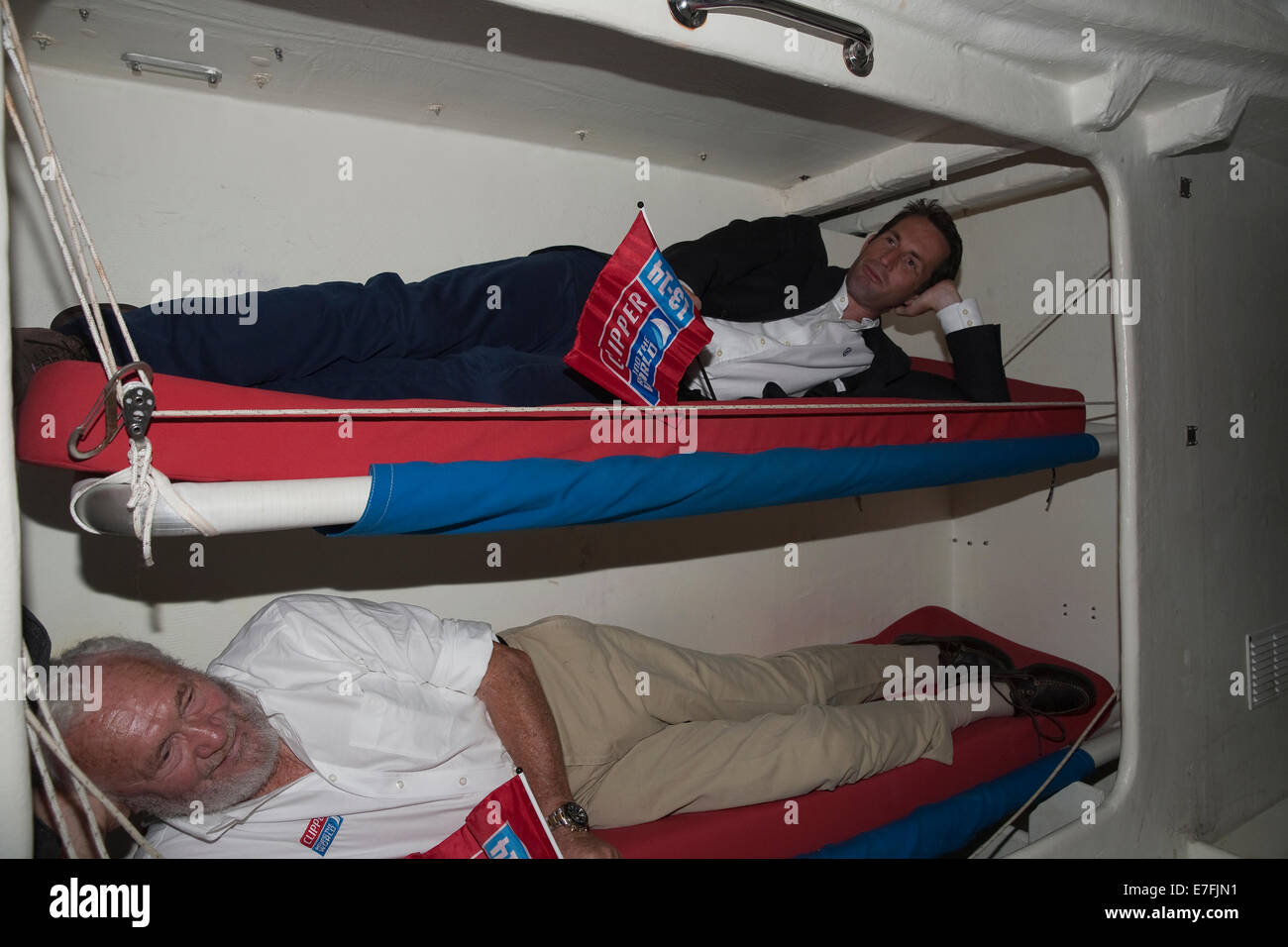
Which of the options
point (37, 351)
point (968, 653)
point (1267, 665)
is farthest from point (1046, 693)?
point (37, 351)

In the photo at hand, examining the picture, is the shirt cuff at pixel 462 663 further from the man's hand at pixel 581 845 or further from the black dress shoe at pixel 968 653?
the black dress shoe at pixel 968 653

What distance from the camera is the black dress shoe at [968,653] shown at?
2158 millimetres

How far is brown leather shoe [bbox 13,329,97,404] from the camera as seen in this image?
966mm

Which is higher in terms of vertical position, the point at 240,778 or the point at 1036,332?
the point at 1036,332

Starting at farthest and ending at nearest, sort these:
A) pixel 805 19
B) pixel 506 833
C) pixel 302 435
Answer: pixel 506 833, pixel 805 19, pixel 302 435

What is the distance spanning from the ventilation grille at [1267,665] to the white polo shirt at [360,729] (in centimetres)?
178

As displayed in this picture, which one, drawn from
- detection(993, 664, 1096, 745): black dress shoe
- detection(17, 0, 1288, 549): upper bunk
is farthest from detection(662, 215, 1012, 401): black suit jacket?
detection(993, 664, 1096, 745): black dress shoe

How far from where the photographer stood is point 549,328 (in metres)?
1.49

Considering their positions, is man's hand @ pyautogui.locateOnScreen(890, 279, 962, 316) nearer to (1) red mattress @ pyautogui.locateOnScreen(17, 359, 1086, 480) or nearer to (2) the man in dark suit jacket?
(2) the man in dark suit jacket

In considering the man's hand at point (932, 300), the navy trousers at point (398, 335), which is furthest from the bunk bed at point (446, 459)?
the man's hand at point (932, 300)

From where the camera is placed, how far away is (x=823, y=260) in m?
2.02

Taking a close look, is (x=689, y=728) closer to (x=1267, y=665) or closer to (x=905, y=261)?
(x=905, y=261)

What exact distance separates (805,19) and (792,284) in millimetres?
920
